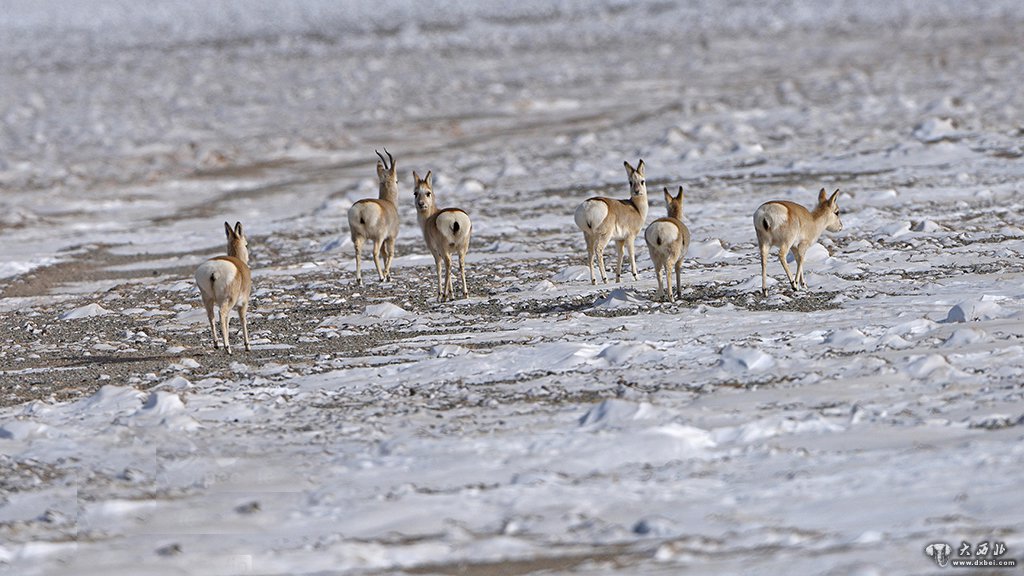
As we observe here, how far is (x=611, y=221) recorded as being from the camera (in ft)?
44.0

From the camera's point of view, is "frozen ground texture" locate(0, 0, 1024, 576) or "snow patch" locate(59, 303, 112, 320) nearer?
"frozen ground texture" locate(0, 0, 1024, 576)

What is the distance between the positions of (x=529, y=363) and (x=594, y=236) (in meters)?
3.20

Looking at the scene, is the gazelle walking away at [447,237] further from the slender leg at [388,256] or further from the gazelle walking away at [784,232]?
the gazelle walking away at [784,232]

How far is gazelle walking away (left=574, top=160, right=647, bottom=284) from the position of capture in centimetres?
1321

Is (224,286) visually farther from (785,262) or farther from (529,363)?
(785,262)

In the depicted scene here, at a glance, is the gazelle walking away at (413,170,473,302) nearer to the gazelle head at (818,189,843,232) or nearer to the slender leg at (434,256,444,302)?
the slender leg at (434,256,444,302)

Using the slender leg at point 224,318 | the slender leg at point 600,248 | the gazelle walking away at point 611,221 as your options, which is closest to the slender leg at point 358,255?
the gazelle walking away at point 611,221

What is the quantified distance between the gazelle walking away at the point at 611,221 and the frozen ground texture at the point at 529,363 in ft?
1.20

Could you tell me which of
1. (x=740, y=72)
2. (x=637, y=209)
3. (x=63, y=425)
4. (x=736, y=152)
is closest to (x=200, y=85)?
(x=740, y=72)

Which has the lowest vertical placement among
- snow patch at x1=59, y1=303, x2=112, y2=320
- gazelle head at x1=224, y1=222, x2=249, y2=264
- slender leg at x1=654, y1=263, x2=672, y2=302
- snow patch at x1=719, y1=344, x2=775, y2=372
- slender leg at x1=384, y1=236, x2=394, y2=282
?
snow patch at x1=719, y1=344, x2=775, y2=372

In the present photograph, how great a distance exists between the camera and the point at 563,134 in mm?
26688

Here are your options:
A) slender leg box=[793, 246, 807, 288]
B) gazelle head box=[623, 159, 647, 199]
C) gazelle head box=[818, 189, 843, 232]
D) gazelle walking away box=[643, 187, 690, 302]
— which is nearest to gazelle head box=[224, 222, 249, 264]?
gazelle walking away box=[643, 187, 690, 302]

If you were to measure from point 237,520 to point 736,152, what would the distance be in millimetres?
15677

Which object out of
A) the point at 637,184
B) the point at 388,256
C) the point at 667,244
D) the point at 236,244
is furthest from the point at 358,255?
the point at 667,244
